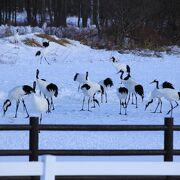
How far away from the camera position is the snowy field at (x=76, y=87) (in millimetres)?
12508

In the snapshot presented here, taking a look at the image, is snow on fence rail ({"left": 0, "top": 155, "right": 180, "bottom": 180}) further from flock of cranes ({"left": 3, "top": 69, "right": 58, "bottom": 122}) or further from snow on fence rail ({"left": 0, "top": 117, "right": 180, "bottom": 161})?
flock of cranes ({"left": 3, "top": 69, "right": 58, "bottom": 122})

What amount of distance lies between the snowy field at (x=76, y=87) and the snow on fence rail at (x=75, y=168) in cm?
706

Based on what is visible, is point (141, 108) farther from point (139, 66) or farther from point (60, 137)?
point (139, 66)

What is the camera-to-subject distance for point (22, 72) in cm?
2403

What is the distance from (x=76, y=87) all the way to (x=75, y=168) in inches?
623

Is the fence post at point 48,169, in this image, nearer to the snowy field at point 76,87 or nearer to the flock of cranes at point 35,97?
the snowy field at point 76,87

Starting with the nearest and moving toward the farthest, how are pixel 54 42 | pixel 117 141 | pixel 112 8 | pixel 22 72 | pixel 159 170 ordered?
1. pixel 159 170
2. pixel 117 141
3. pixel 22 72
4. pixel 54 42
5. pixel 112 8

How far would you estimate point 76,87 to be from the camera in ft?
67.5

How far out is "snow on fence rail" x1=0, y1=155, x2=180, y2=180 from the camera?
15.2 ft

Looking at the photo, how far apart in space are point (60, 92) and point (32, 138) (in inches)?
458

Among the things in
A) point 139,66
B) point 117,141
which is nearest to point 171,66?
point 139,66

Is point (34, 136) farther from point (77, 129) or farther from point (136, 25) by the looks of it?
point (136, 25)

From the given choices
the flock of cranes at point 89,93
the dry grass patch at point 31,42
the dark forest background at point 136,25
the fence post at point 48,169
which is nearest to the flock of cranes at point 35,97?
the flock of cranes at point 89,93

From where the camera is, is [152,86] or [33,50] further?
[33,50]
